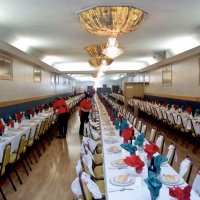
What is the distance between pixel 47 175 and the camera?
19.3ft

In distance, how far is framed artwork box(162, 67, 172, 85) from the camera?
50.2 ft

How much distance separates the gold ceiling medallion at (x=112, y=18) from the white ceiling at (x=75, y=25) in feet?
1.38

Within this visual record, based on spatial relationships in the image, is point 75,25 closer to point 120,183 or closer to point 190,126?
point 190,126

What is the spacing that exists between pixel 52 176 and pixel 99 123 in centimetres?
306

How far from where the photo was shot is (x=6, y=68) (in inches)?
373

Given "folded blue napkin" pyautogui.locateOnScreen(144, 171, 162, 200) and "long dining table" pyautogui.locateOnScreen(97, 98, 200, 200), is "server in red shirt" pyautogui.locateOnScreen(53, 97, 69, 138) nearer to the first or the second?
"long dining table" pyautogui.locateOnScreen(97, 98, 200, 200)

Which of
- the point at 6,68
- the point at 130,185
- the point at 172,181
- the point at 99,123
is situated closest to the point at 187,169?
the point at 172,181

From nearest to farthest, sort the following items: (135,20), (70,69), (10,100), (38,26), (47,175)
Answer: (135,20), (47,175), (38,26), (10,100), (70,69)

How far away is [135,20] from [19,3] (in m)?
2.71

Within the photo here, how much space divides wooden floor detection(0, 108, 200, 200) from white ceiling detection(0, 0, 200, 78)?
384cm

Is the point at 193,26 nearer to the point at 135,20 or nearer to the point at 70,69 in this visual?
the point at 135,20

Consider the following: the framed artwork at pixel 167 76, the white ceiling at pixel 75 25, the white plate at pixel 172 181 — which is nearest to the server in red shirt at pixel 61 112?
the white ceiling at pixel 75 25

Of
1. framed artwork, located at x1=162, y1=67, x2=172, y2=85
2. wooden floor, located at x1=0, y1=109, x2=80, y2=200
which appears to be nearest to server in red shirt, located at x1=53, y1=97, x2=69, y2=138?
wooden floor, located at x1=0, y1=109, x2=80, y2=200

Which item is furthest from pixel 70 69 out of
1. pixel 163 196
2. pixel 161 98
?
pixel 163 196
